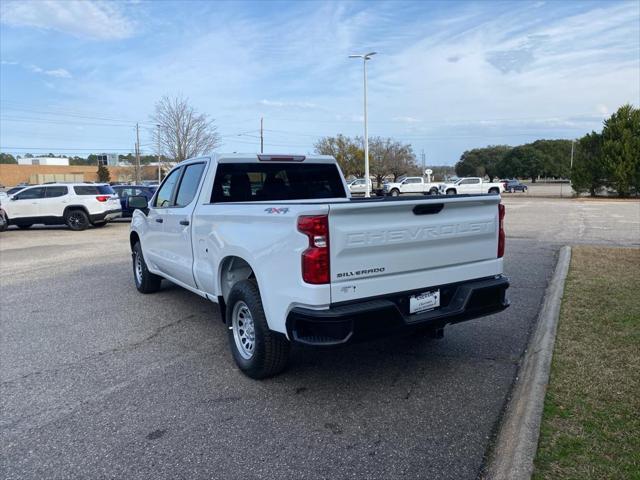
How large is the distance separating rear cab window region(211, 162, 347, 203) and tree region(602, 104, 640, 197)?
37.9m

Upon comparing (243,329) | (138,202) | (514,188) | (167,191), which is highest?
(167,191)

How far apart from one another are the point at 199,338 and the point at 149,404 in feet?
5.29

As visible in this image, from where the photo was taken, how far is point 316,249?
3375mm

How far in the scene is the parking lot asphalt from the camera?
311 centimetres

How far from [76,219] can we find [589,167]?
37.3 metres

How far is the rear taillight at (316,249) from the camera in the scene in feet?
11.0

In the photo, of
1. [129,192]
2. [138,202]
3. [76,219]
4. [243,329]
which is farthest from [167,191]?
[129,192]

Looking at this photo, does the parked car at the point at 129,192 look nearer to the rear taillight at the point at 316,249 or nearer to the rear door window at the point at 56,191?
the rear door window at the point at 56,191

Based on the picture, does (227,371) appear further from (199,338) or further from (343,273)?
(343,273)

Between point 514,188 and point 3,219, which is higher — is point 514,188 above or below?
below

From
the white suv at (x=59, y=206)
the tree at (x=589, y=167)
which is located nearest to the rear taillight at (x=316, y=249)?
the white suv at (x=59, y=206)

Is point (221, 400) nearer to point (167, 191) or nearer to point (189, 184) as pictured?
point (189, 184)

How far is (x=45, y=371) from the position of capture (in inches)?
183

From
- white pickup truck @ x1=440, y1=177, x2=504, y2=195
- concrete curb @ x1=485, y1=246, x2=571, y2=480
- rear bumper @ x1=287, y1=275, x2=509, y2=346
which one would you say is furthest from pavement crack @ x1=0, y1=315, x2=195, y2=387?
white pickup truck @ x1=440, y1=177, x2=504, y2=195
